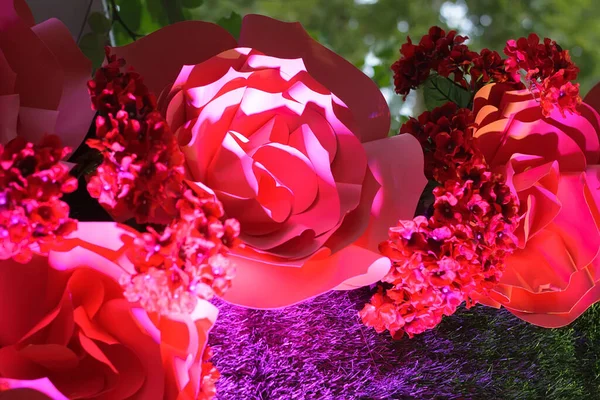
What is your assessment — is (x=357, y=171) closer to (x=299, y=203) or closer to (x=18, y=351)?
(x=299, y=203)

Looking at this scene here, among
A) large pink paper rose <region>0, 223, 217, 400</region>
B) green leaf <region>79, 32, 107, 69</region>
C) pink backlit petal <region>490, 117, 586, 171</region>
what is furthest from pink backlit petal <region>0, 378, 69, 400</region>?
green leaf <region>79, 32, 107, 69</region>

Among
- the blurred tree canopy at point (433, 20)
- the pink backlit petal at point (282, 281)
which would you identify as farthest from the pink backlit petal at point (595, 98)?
the blurred tree canopy at point (433, 20)

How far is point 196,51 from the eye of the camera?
397 mm

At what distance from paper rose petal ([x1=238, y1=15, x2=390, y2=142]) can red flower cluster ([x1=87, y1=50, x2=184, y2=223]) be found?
0.12m

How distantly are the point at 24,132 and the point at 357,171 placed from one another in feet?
0.67

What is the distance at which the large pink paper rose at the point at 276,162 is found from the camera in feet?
1.16

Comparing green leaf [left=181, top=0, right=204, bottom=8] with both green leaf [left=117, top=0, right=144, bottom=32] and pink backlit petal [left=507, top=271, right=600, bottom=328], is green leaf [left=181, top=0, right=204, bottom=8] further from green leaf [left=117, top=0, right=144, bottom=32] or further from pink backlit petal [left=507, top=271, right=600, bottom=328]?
pink backlit petal [left=507, top=271, right=600, bottom=328]

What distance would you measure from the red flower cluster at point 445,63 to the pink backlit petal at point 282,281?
19 cm

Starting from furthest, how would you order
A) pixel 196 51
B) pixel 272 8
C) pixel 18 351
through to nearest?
pixel 272 8
pixel 196 51
pixel 18 351

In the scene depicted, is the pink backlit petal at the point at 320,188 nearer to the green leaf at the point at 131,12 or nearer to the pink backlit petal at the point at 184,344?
the pink backlit petal at the point at 184,344

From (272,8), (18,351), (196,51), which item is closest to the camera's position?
(18,351)

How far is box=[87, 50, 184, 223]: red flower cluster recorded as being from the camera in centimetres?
30

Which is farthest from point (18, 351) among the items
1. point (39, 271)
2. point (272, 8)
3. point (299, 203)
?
point (272, 8)

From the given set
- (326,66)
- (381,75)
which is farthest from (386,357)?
(381,75)
